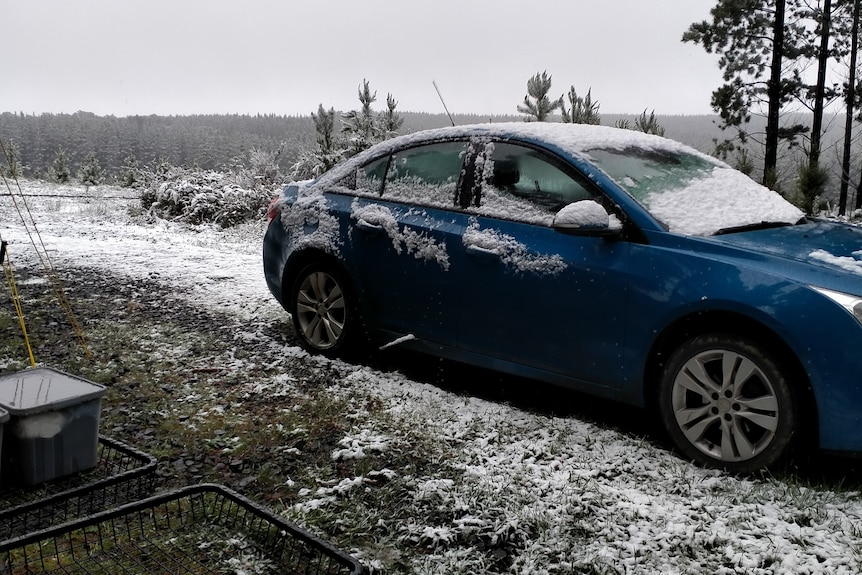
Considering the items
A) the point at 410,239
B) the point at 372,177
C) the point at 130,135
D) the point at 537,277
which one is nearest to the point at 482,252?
the point at 537,277

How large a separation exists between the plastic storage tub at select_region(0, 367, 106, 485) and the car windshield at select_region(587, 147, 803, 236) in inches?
117

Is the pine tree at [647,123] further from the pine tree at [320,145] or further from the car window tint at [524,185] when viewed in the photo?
the car window tint at [524,185]

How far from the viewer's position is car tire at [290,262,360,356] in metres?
5.25

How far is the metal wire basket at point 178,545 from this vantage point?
9.11 feet

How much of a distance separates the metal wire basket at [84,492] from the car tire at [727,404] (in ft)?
8.46

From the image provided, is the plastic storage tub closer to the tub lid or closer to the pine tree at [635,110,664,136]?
the tub lid

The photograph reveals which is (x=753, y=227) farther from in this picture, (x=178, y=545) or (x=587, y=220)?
(x=178, y=545)

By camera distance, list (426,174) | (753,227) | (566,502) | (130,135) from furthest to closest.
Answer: (130,135) → (426,174) → (753,227) → (566,502)

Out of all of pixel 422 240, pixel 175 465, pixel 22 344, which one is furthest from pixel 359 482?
pixel 22 344

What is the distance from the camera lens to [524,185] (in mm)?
4410

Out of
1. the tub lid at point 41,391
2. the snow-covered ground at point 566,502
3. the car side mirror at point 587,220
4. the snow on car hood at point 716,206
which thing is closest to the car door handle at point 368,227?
the snow-covered ground at point 566,502

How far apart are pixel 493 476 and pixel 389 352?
2.28 m

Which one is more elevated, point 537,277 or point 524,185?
point 524,185

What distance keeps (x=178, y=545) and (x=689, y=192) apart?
124 inches
